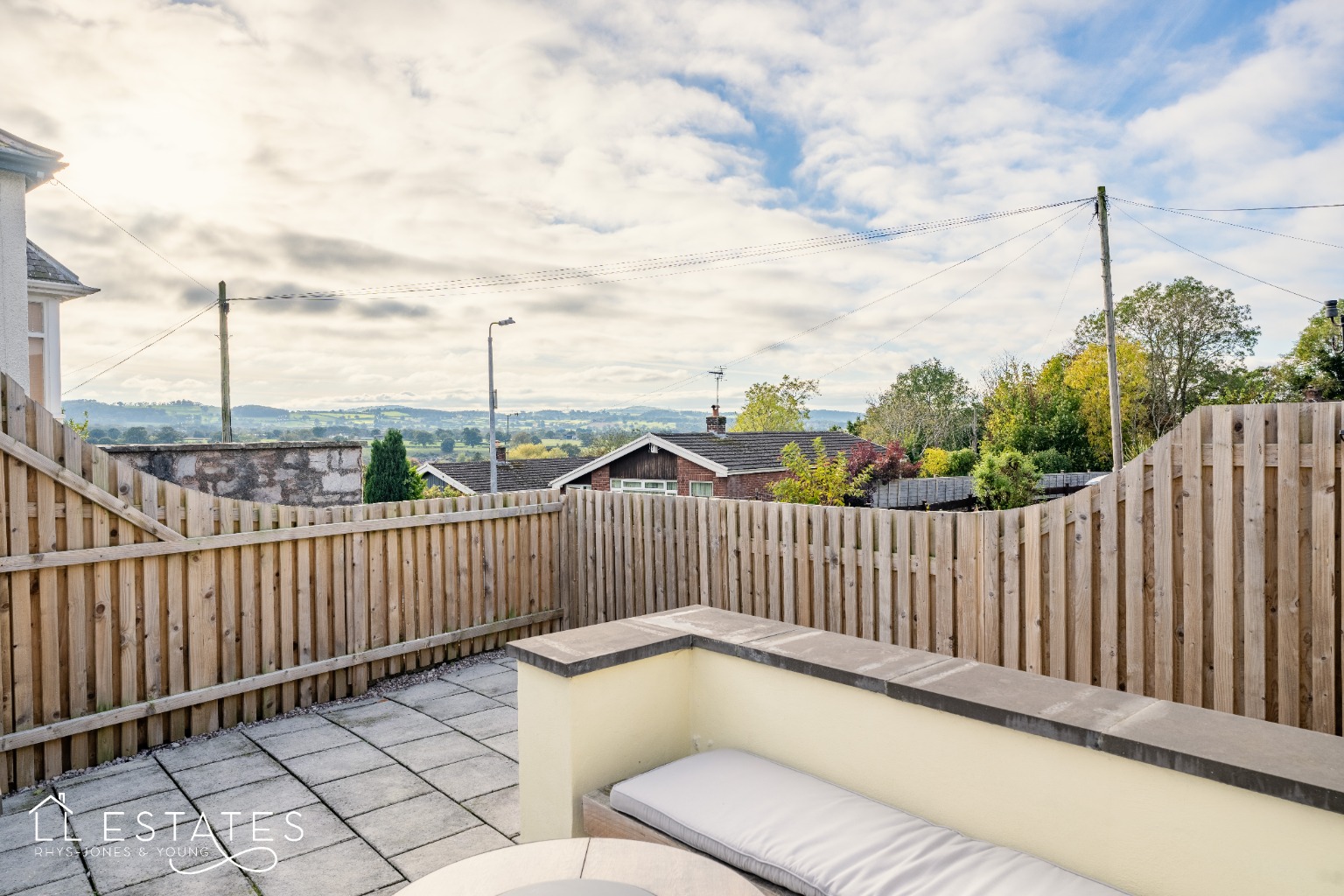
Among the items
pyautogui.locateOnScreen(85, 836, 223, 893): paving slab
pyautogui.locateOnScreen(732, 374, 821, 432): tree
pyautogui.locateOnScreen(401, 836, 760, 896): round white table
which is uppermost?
pyautogui.locateOnScreen(732, 374, 821, 432): tree

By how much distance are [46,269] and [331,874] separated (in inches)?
414

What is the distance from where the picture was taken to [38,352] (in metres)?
9.52

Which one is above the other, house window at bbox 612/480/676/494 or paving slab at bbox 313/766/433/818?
house window at bbox 612/480/676/494

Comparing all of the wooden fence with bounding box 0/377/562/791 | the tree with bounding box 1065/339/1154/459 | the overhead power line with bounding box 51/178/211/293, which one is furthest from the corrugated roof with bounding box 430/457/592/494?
the wooden fence with bounding box 0/377/562/791

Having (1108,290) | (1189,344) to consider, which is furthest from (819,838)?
(1189,344)

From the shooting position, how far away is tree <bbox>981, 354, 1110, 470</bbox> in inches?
1262

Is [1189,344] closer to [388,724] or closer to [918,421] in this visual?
[918,421]

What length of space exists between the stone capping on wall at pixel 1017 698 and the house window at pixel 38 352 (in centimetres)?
1010

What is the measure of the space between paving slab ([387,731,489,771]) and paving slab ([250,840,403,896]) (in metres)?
0.91

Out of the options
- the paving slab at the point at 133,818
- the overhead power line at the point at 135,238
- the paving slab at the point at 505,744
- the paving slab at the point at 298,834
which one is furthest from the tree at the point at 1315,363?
the overhead power line at the point at 135,238

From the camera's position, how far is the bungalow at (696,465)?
2211 cm

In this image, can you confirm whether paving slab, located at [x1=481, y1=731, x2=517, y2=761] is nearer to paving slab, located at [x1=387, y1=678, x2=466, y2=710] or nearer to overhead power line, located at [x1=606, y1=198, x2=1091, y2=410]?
paving slab, located at [x1=387, y1=678, x2=466, y2=710]

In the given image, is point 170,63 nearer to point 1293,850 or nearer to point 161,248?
point 1293,850

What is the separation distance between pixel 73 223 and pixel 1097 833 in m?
19.1
